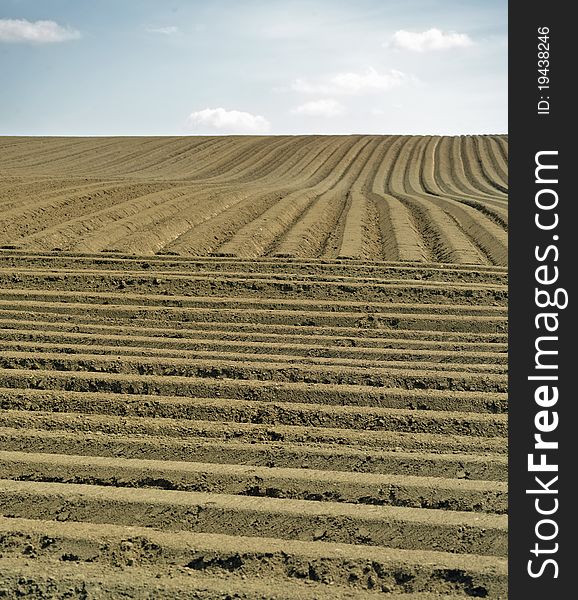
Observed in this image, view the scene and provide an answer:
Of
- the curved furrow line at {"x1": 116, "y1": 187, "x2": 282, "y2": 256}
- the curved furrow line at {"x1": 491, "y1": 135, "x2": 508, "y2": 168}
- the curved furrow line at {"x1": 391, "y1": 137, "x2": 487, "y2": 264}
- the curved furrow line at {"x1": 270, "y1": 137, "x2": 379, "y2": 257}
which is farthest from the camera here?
the curved furrow line at {"x1": 491, "y1": 135, "x2": 508, "y2": 168}

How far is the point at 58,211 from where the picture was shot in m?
11.0

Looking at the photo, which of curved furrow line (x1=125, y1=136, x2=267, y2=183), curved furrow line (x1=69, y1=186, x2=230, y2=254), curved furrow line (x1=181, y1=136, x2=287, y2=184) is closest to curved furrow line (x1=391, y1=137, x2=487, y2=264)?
curved furrow line (x1=69, y1=186, x2=230, y2=254)

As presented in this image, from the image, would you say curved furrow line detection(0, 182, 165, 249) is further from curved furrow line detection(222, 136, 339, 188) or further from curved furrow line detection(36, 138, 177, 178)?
curved furrow line detection(222, 136, 339, 188)

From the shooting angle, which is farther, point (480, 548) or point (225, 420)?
point (225, 420)

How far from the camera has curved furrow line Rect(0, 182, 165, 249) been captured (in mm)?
9781

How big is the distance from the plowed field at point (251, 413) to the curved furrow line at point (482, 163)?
9.59 meters

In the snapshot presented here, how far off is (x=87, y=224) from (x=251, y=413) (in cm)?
657

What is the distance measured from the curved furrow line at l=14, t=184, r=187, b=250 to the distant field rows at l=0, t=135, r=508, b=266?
2cm

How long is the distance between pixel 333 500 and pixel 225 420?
105 cm

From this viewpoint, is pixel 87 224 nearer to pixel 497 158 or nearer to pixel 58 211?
pixel 58 211

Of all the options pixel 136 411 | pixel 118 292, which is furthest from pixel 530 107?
pixel 118 292

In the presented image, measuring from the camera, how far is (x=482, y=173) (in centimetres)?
2159

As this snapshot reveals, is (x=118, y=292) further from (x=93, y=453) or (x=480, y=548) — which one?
(x=480, y=548)

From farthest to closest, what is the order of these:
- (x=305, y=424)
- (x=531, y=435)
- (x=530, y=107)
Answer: (x=305, y=424) → (x=530, y=107) → (x=531, y=435)
